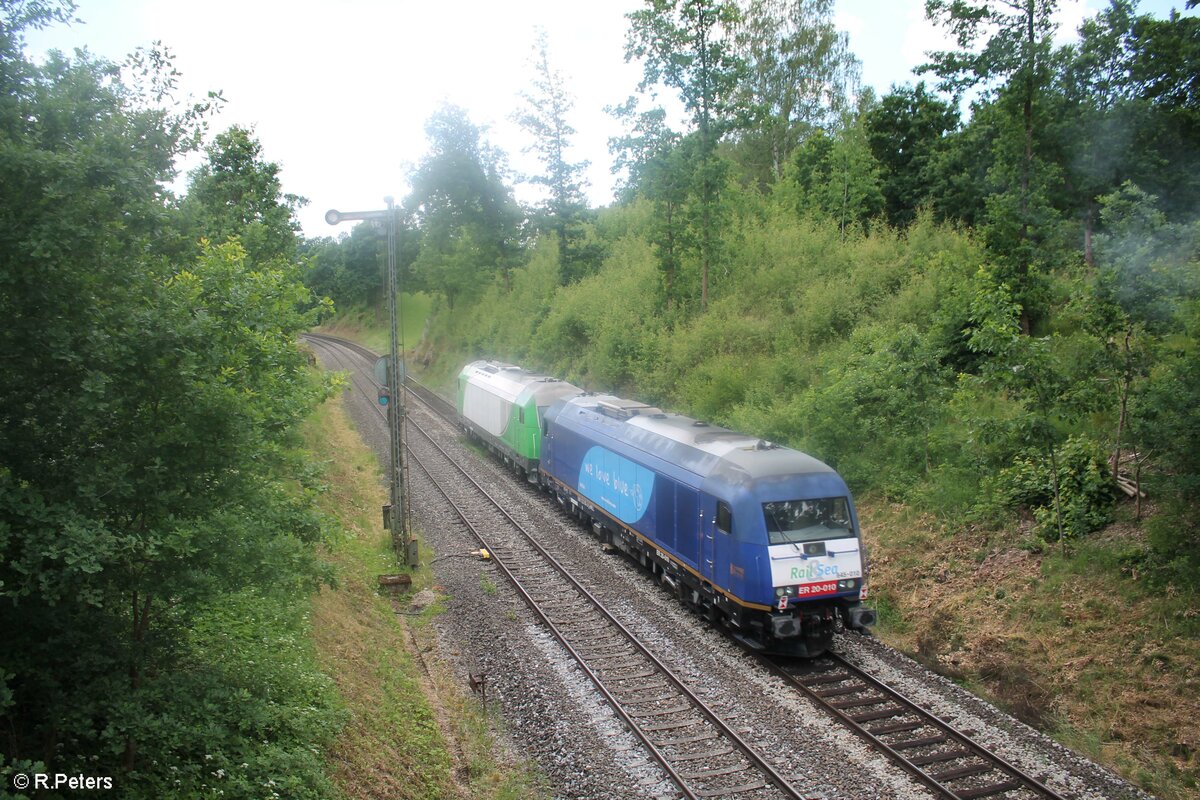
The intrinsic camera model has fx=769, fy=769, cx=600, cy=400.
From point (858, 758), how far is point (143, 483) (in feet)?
27.9

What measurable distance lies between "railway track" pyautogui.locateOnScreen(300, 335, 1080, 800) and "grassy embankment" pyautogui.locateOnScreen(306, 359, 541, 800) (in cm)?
191

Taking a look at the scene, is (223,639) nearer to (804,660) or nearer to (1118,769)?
(804,660)

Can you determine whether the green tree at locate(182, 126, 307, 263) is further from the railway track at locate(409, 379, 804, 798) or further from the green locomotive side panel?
the railway track at locate(409, 379, 804, 798)

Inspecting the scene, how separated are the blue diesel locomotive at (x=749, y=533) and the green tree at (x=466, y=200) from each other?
33.6m

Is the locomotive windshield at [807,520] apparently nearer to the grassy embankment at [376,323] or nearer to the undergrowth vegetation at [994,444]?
the undergrowth vegetation at [994,444]

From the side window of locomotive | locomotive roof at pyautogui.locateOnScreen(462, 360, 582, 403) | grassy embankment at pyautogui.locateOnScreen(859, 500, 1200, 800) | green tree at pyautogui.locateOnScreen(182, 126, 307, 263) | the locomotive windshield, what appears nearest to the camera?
grassy embankment at pyautogui.locateOnScreen(859, 500, 1200, 800)

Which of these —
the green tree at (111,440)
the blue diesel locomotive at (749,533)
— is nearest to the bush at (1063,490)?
the blue diesel locomotive at (749,533)

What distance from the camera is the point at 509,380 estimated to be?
27.7m

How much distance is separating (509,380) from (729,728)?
18853 mm

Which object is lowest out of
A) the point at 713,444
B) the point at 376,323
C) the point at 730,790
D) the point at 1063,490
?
the point at 730,790

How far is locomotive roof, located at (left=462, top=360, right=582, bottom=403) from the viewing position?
82.3ft

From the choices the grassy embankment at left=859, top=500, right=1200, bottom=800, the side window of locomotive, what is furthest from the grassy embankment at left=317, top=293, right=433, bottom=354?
the grassy embankment at left=859, top=500, right=1200, bottom=800

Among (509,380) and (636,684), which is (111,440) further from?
(509,380)

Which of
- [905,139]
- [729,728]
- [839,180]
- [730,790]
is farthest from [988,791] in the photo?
[905,139]
